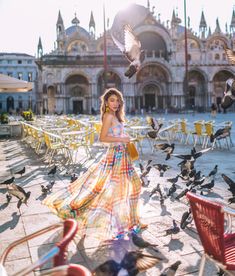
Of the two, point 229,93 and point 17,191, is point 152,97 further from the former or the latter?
point 229,93

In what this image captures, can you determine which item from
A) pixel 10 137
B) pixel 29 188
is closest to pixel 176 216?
pixel 29 188

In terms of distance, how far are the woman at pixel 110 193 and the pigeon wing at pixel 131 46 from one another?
127cm

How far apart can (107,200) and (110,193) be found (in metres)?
0.08

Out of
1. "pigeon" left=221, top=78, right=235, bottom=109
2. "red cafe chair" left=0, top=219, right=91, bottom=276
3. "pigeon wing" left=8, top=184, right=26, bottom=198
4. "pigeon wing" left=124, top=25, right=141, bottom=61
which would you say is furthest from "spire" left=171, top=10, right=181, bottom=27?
"red cafe chair" left=0, top=219, right=91, bottom=276

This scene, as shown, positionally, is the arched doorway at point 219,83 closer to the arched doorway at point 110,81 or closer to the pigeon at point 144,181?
the arched doorway at point 110,81

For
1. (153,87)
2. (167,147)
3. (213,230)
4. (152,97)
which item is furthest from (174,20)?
(213,230)

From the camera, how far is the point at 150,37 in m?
46.5

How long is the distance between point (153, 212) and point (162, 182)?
72.1 inches

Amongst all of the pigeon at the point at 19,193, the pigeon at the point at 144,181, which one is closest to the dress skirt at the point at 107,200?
the pigeon at the point at 19,193

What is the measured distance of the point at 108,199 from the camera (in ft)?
11.8

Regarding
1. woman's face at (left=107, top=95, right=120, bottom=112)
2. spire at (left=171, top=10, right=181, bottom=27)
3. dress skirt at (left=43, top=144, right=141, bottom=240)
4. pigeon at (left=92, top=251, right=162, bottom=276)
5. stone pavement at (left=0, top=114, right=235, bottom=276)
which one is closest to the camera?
Answer: pigeon at (left=92, top=251, right=162, bottom=276)

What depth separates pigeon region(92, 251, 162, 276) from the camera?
2.01m

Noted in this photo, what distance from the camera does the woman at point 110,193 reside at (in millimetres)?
3543

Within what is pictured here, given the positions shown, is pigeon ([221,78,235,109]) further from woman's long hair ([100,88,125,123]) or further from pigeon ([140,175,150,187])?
pigeon ([140,175,150,187])
